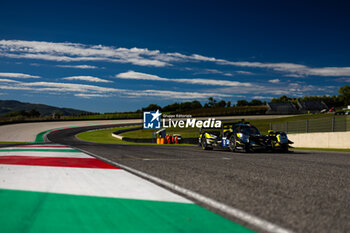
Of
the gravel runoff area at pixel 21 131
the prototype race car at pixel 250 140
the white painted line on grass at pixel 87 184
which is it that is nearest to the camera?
the white painted line on grass at pixel 87 184

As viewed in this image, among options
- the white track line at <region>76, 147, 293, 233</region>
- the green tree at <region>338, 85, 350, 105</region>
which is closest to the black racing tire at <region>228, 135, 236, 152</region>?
the white track line at <region>76, 147, 293, 233</region>

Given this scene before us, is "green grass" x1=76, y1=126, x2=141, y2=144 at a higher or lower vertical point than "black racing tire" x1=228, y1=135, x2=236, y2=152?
lower

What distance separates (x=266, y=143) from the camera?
14.4 meters

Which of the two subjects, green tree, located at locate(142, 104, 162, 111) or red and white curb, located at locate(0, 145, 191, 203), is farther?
green tree, located at locate(142, 104, 162, 111)

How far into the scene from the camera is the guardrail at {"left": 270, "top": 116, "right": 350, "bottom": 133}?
712 inches

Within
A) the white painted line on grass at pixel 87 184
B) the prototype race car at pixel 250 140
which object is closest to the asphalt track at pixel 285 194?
the white painted line on grass at pixel 87 184

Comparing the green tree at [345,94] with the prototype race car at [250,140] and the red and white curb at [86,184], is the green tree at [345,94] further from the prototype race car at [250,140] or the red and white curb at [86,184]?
the red and white curb at [86,184]

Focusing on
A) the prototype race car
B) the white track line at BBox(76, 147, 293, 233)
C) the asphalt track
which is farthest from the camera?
the prototype race car

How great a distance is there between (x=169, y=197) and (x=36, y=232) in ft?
5.88

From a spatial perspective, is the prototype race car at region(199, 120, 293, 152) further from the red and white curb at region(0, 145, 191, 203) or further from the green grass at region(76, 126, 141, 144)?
the green grass at region(76, 126, 141, 144)

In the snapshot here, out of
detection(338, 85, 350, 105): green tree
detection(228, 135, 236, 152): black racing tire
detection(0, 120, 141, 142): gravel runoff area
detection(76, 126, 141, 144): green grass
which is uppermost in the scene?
detection(338, 85, 350, 105): green tree

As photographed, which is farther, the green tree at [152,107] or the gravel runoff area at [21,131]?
the green tree at [152,107]

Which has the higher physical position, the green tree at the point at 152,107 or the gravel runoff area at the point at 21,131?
the green tree at the point at 152,107

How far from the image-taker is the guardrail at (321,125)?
18.1m
